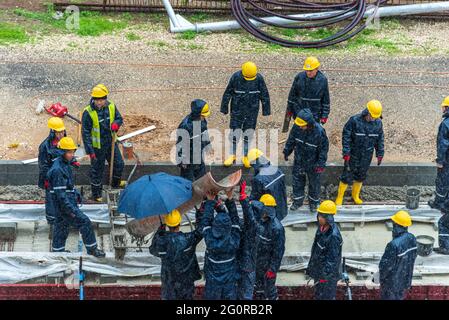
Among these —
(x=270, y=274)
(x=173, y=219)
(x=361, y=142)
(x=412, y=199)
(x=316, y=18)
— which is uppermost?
(x=316, y=18)

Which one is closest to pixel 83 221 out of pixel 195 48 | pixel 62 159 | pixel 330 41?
pixel 62 159

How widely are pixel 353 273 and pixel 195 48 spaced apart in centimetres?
853

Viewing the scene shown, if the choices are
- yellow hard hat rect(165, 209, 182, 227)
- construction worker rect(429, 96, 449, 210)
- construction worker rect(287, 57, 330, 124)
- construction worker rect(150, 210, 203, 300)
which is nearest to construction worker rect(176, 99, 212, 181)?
construction worker rect(287, 57, 330, 124)

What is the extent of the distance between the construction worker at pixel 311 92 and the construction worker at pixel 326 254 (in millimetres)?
3593

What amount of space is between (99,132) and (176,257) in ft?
11.9

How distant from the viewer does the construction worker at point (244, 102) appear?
15.3 metres

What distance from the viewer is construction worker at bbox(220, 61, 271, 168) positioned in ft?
50.3

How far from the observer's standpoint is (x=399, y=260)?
11906 mm

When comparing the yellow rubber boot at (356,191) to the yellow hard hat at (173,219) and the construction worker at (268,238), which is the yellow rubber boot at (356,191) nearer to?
the construction worker at (268,238)

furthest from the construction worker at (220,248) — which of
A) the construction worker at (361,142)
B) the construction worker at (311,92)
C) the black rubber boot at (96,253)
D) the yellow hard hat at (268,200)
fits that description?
the construction worker at (311,92)

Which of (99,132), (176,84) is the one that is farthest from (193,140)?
(176,84)

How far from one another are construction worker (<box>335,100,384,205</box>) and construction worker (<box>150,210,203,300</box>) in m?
3.89

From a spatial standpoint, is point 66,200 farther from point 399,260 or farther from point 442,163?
point 442,163
